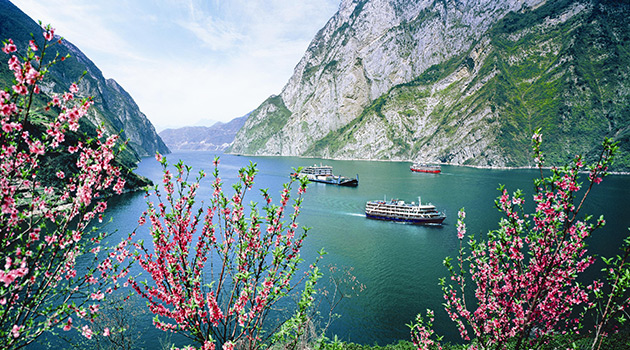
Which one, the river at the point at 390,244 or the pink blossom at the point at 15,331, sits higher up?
the pink blossom at the point at 15,331

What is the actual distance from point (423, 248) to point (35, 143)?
49908 millimetres

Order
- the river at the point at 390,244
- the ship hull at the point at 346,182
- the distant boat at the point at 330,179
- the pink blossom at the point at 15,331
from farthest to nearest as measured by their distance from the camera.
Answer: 1. the distant boat at the point at 330,179
2. the ship hull at the point at 346,182
3. the river at the point at 390,244
4. the pink blossom at the point at 15,331

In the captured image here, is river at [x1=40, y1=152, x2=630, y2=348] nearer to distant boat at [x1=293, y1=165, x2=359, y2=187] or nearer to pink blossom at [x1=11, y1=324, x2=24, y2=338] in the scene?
distant boat at [x1=293, y1=165, x2=359, y2=187]

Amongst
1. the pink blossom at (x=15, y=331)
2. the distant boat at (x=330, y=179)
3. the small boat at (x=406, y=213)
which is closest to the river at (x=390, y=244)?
the small boat at (x=406, y=213)

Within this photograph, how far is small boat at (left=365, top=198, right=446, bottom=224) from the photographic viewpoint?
203 ft

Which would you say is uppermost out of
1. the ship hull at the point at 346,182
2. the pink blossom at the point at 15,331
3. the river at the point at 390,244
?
the pink blossom at the point at 15,331

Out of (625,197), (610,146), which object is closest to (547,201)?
(610,146)

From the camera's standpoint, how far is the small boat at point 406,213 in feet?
203

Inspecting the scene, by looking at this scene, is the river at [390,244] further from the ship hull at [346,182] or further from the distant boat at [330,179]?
the distant boat at [330,179]

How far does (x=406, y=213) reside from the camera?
64.4 metres

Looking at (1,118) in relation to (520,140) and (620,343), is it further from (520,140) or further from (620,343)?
(520,140)

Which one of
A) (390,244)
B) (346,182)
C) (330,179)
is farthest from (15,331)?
(330,179)

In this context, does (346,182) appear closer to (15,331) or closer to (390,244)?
(390,244)

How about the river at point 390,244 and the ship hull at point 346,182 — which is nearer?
the river at point 390,244
